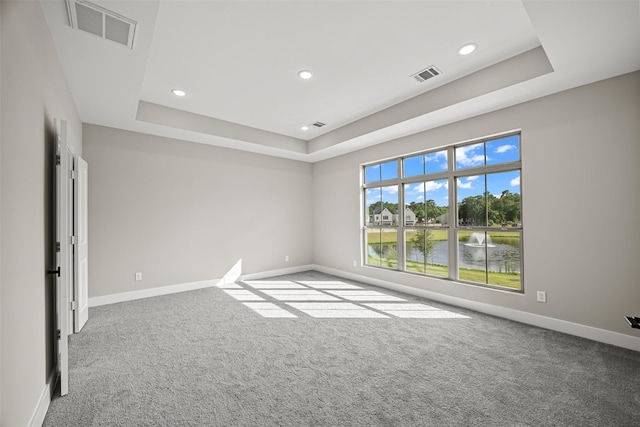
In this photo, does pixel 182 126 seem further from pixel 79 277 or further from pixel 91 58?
pixel 79 277

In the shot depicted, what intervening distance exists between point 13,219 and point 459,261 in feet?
15.4

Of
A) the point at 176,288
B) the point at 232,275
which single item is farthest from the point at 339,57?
the point at 176,288

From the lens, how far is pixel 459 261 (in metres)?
4.29

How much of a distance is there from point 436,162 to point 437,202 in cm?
65

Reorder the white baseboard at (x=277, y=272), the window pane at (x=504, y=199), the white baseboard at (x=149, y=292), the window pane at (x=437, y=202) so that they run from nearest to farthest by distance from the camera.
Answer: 1. the window pane at (x=504, y=199)
2. the white baseboard at (x=149, y=292)
3. the window pane at (x=437, y=202)
4. the white baseboard at (x=277, y=272)

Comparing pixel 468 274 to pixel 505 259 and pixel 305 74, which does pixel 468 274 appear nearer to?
pixel 505 259

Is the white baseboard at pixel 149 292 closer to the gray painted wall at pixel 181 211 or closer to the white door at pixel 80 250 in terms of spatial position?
the gray painted wall at pixel 181 211

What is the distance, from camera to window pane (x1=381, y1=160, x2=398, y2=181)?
17.3 feet

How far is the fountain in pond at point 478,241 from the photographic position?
156 inches

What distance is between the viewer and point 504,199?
380 cm

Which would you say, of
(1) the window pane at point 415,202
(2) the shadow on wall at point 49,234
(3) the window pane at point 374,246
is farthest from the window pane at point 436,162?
(2) the shadow on wall at point 49,234

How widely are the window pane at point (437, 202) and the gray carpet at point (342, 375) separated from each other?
5.13 ft

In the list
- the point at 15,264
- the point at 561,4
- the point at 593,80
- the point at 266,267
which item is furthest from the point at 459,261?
the point at 15,264

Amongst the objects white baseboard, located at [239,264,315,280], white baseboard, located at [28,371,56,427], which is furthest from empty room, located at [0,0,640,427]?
white baseboard, located at [239,264,315,280]
